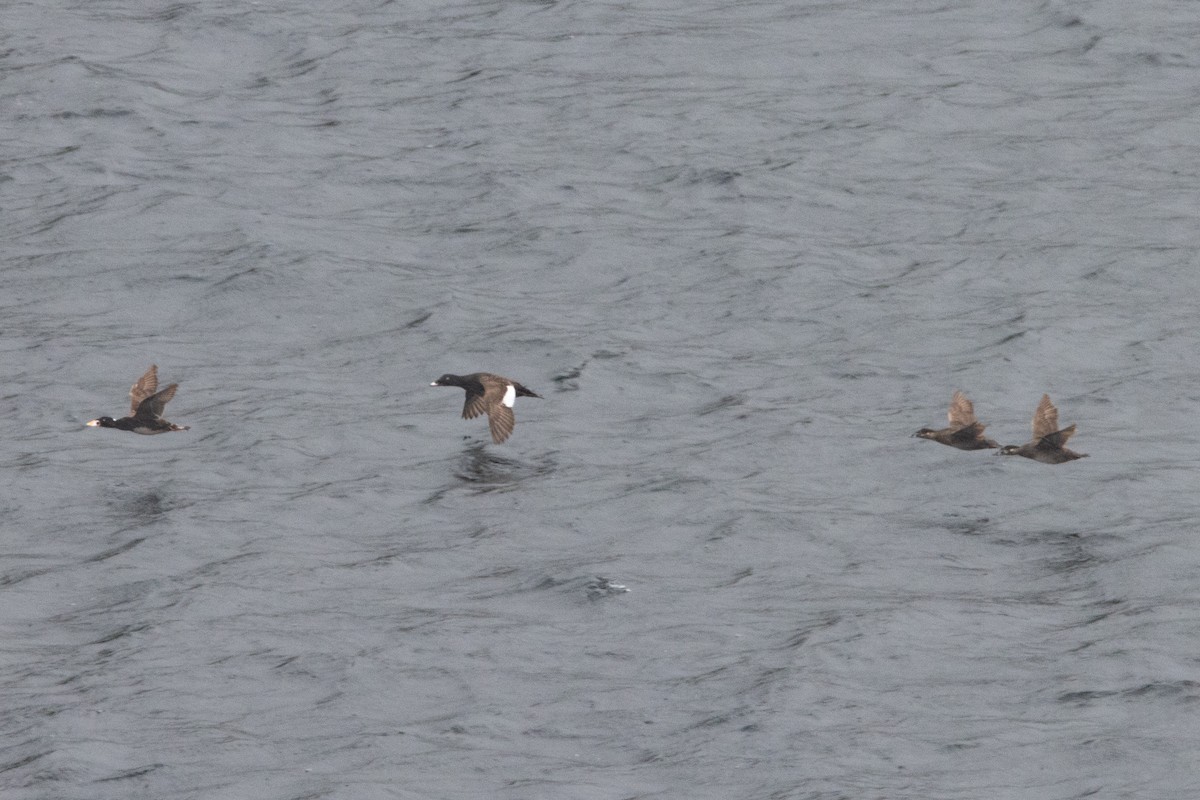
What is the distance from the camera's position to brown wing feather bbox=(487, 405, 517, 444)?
64.8 feet

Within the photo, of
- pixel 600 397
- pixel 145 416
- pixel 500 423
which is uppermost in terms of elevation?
pixel 145 416

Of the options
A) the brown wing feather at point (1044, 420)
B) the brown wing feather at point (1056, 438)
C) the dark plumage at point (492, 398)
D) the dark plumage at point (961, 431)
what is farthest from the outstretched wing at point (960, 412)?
the dark plumage at point (492, 398)

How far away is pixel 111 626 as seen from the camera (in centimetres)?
1619

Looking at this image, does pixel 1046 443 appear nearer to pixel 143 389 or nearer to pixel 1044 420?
pixel 1044 420

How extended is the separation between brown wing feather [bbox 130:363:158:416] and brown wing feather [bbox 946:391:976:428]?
7.00 m

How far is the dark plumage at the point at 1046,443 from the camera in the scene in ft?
62.1

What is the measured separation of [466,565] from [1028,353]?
281 inches

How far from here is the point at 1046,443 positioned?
749 inches

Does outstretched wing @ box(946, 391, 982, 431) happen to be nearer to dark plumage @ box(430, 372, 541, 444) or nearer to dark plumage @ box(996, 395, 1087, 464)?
dark plumage @ box(996, 395, 1087, 464)

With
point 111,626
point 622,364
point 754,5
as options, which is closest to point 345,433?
point 622,364

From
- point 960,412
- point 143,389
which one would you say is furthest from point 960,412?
point 143,389

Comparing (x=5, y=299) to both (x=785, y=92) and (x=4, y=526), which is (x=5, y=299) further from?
(x=785, y=92)

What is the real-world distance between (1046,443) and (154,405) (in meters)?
7.58

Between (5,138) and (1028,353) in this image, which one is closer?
(1028,353)
